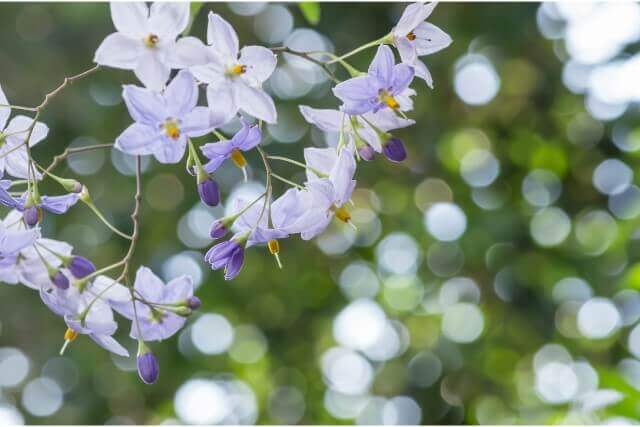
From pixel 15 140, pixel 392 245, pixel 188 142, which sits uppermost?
pixel 188 142

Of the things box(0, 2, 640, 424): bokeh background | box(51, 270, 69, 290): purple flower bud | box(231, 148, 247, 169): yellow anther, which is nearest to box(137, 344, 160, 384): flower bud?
box(51, 270, 69, 290): purple flower bud

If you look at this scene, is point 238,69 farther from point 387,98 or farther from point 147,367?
point 147,367

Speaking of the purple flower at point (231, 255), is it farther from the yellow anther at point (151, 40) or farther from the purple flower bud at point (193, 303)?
the yellow anther at point (151, 40)

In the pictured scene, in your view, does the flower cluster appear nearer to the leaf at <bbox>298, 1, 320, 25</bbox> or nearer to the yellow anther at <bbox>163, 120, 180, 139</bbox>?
the yellow anther at <bbox>163, 120, 180, 139</bbox>

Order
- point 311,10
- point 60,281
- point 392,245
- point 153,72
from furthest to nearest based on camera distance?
1. point 392,245
2. point 311,10
3. point 60,281
4. point 153,72

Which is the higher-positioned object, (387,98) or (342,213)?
(387,98)

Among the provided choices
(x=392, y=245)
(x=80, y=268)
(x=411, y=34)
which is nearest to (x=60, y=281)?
(x=80, y=268)

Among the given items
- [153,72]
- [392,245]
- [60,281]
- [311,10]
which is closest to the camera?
[153,72]
